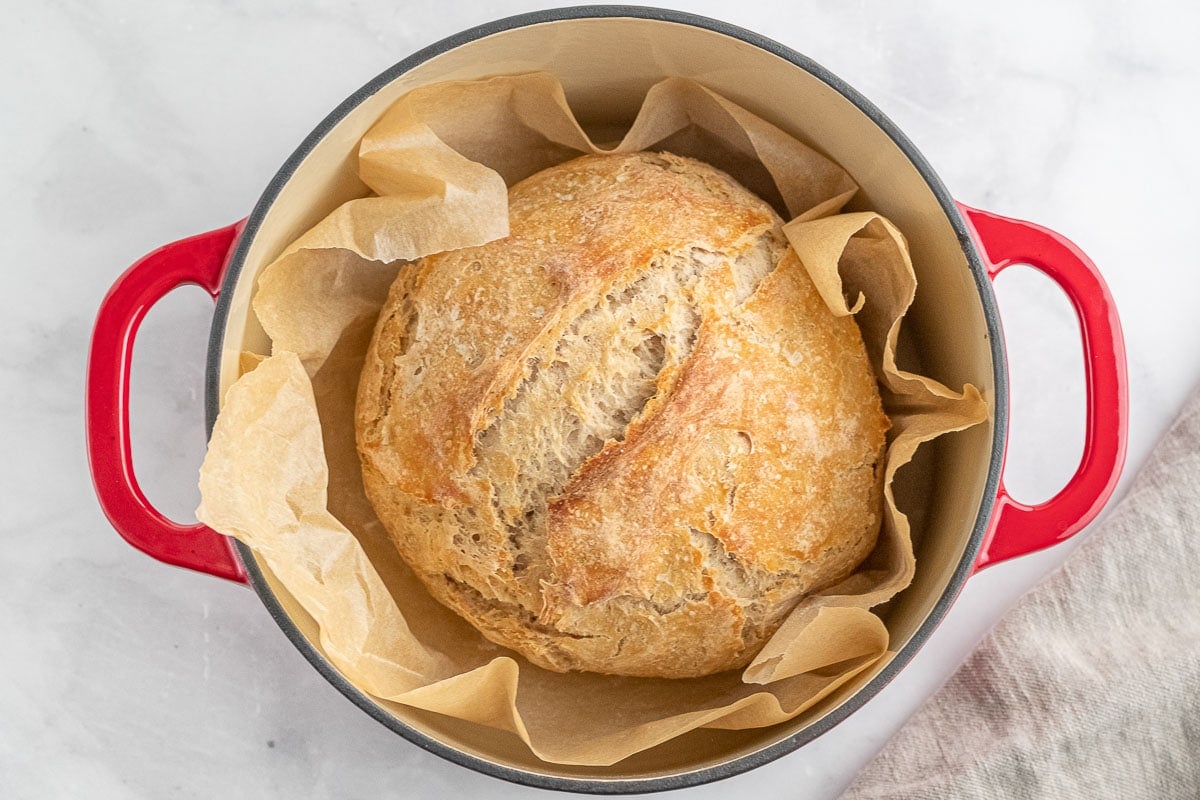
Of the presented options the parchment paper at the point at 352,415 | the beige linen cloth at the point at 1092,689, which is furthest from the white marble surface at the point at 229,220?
the parchment paper at the point at 352,415

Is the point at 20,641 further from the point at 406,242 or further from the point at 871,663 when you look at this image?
the point at 871,663

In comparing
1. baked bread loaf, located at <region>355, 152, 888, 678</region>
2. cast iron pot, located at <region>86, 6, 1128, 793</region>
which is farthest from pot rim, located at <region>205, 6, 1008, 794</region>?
baked bread loaf, located at <region>355, 152, 888, 678</region>

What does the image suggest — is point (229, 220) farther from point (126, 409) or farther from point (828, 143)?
point (828, 143)

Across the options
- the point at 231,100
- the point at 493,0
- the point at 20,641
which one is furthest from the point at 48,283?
the point at 493,0

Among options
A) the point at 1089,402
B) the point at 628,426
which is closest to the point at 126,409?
the point at 628,426

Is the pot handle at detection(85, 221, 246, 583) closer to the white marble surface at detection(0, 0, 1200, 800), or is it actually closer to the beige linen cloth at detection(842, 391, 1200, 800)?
the white marble surface at detection(0, 0, 1200, 800)

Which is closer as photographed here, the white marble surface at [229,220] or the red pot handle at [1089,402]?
the red pot handle at [1089,402]

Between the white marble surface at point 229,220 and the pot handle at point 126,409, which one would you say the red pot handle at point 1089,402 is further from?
the pot handle at point 126,409
